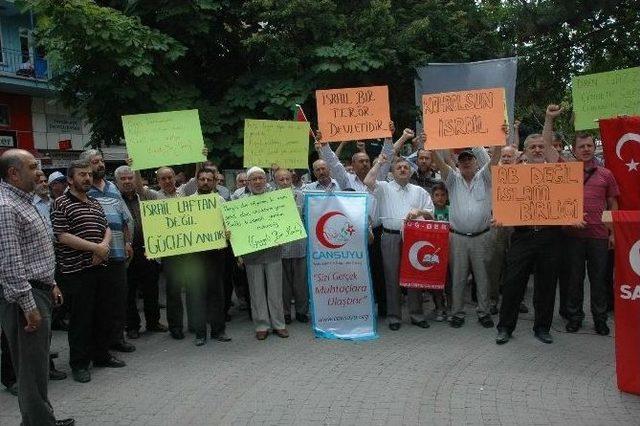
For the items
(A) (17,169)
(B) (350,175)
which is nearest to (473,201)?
(B) (350,175)

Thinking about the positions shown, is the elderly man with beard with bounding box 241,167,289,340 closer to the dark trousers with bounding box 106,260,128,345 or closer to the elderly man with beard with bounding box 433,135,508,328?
the dark trousers with bounding box 106,260,128,345

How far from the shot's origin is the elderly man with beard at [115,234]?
18.5 feet

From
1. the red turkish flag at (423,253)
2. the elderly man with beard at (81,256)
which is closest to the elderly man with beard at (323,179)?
the red turkish flag at (423,253)

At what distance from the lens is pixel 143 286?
22.8 ft

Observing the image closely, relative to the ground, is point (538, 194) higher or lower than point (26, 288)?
higher

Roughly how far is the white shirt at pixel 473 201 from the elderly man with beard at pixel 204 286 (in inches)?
105

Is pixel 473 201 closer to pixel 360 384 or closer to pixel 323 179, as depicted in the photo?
pixel 323 179

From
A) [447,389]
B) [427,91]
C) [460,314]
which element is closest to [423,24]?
[427,91]

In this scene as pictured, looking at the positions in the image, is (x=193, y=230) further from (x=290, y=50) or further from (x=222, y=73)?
(x=222, y=73)

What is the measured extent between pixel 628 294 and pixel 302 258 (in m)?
3.79

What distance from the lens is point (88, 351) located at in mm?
5383

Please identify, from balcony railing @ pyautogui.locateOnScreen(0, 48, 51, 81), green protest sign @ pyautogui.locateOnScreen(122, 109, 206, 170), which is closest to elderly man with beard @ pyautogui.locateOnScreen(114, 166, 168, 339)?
green protest sign @ pyautogui.locateOnScreen(122, 109, 206, 170)

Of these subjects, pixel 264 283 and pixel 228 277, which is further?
pixel 228 277

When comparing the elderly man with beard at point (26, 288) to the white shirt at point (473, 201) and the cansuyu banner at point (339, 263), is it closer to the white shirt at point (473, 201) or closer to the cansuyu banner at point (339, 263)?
the cansuyu banner at point (339, 263)
